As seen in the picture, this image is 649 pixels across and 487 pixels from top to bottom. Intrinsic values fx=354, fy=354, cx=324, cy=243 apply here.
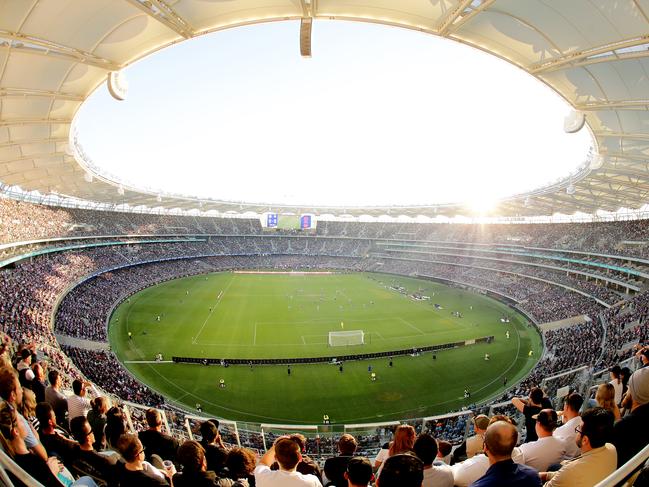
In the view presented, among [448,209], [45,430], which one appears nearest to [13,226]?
[45,430]

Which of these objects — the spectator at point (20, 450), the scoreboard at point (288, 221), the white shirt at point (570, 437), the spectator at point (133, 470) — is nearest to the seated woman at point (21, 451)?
the spectator at point (20, 450)

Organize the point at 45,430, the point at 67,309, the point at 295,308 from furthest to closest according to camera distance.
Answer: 1. the point at 295,308
2. the point at 67,309
3. the point at 45,430

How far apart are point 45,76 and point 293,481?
1517 centimetres

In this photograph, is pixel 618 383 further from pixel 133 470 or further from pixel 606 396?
pixel 133 470

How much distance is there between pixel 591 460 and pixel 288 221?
228 ft

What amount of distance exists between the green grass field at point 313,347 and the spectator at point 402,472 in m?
17.4

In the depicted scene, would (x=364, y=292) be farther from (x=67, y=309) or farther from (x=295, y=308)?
(x=67, y=309)

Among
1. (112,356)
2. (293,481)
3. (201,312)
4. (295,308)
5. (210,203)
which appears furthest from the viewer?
(210,203)

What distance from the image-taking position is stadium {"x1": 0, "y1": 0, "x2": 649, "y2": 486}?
9492 millimetres

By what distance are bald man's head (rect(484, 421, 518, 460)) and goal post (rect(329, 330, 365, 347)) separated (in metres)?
26.9

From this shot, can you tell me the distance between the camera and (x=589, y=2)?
8.40m

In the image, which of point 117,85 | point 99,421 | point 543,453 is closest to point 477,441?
point 543,453

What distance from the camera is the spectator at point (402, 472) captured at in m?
2.44

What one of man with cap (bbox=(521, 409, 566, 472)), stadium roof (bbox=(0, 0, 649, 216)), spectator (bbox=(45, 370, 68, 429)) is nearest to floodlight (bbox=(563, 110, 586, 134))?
stadium roof (bbox=(0, 0, 649, 216))
